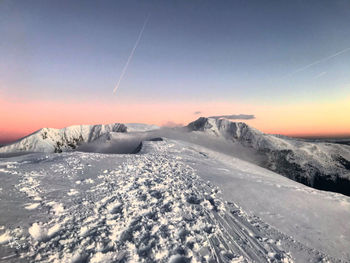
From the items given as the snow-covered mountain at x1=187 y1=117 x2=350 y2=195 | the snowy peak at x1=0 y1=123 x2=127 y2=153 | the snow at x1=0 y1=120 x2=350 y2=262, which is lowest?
Answer: the snowy peak at x1=0 y1=123 x2=127 y2=153

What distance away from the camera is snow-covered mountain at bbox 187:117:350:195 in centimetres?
5256

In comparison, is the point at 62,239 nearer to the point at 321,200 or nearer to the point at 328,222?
the point at 328,222

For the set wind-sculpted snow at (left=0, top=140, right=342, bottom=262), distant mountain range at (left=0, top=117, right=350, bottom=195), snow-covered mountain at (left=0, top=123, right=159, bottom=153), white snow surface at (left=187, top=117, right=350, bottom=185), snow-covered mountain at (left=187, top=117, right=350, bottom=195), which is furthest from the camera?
snow-covered mountain at (left=0, top=123, right=159, bottom=153)

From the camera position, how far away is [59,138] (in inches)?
5832

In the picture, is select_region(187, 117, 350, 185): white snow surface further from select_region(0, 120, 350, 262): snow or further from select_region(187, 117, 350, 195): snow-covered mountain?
select_region(0, 120, 350, 262): snow

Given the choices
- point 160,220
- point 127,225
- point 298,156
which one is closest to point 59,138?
point 298,156

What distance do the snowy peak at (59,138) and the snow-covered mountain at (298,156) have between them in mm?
69902

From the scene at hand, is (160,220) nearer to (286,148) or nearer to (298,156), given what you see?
(298,156)

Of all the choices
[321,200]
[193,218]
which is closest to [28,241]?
[193,218]

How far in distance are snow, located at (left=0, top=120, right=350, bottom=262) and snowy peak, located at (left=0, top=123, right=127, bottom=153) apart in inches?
4451

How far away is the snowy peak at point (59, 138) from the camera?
12962 centimetres

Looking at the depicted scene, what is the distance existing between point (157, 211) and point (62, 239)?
2.46m

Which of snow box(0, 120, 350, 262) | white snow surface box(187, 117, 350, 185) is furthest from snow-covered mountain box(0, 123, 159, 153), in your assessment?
snow box(0, 120, 350, 262)

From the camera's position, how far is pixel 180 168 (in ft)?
35.6
